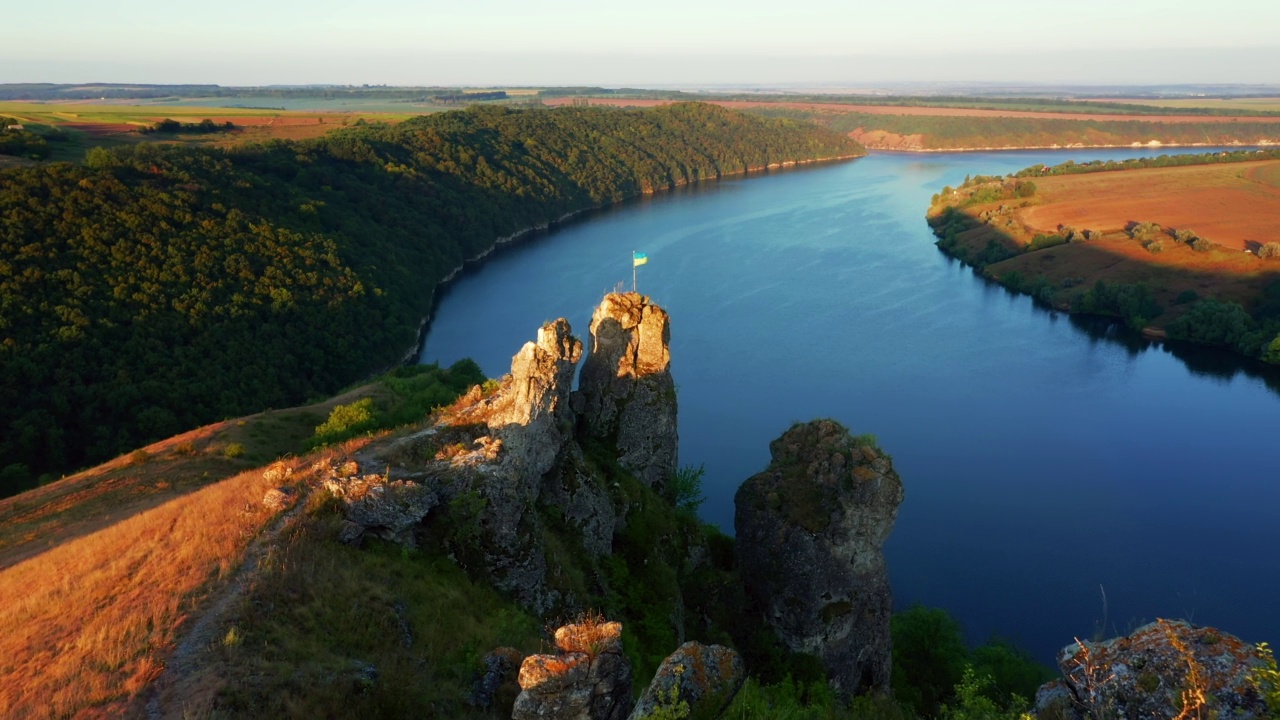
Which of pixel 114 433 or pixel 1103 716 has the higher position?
pixel 1103 716

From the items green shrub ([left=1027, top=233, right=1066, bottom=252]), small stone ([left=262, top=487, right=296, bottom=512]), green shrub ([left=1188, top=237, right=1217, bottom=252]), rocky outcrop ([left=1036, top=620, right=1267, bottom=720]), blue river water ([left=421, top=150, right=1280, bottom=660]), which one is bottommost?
blue river water ([left=421, top=150, right=1280, bottom=660])

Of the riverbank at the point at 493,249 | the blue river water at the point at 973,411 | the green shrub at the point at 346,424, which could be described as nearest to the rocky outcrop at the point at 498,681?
the blue river water at the point at 973,411

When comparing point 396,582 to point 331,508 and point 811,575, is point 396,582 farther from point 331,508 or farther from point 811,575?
point 811,575

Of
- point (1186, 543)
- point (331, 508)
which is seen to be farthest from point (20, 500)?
point (1186, 543)

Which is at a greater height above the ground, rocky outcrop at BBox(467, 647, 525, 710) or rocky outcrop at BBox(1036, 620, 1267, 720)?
rocky outcrop at BBox(1036, 620, 1267, 720)

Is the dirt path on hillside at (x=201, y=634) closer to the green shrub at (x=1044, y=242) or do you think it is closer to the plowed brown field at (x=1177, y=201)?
the green shrub at (x=1044, y=242)

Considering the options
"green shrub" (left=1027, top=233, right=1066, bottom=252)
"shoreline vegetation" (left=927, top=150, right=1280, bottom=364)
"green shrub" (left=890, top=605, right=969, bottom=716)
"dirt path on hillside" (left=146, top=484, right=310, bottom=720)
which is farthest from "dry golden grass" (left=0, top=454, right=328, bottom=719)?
"green shrub" (left=1027, top=233, right=1066, bottom=252)

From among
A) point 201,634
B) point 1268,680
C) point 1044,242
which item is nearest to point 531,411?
point 201,634

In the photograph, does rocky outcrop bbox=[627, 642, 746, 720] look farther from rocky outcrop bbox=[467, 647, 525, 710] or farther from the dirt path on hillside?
the dirt path on hillside
